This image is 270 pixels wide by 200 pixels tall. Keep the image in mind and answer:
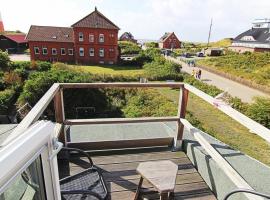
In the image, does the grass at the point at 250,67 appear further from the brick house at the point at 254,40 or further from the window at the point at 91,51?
the window at the point at 91,51

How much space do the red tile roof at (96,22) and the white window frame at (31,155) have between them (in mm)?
32567

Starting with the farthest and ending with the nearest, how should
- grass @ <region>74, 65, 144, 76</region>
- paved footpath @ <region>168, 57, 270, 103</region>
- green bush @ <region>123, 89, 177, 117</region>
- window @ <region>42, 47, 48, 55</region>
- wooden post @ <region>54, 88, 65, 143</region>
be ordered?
window @ <region>42, 47, 48, 55</region> < grass @ <region>74, 65, 144, 76</region> < paved footpath @ <region>168, 57, 270, 103</region> < green bush @ <region>123, 89, 177, 117</region> < wooden post @ <region>54, 88, 65, 143</region>

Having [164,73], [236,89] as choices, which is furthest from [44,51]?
[236,89]

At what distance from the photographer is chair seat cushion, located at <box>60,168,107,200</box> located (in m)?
2.56

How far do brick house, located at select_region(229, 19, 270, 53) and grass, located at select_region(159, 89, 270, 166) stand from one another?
117 ft

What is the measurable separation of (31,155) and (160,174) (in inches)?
72.0

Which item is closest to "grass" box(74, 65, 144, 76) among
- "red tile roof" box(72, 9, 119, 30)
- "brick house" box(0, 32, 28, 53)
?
"red tile roof" box(72, 9, 119, 30)

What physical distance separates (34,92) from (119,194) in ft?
38.4

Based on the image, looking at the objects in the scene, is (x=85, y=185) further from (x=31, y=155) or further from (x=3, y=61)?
(x=3, y=61)

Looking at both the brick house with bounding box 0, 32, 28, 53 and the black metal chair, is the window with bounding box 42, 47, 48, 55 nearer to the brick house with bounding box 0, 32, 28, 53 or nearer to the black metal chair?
the brick house with bounding box 0, 32, 28, 53

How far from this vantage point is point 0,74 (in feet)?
58.7

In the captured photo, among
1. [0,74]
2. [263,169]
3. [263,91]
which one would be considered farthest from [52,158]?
[263,91]

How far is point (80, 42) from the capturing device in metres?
33.1

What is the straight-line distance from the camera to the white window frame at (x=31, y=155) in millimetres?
966
